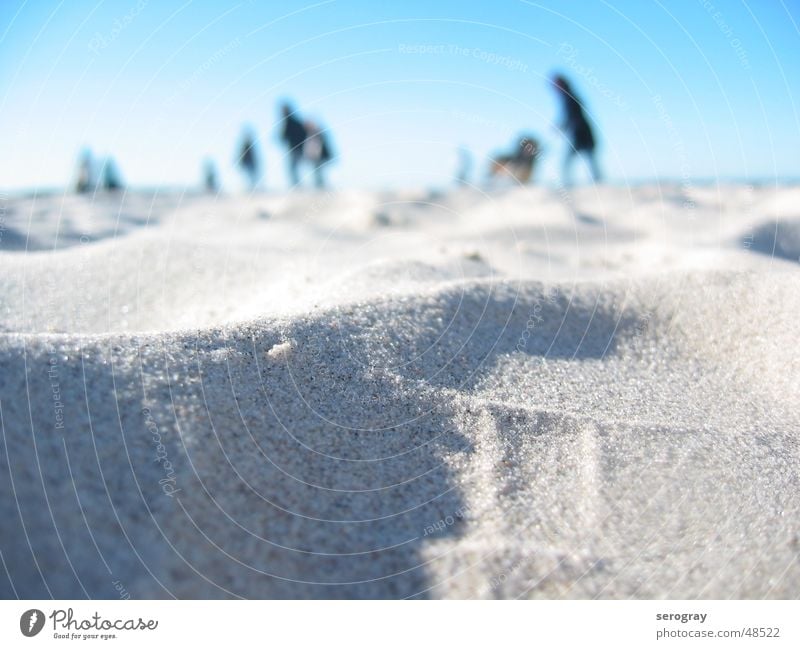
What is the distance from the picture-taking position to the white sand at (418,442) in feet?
4.58

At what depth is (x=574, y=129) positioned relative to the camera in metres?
6.14

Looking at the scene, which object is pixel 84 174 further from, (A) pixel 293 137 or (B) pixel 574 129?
(B) pixel 574 129

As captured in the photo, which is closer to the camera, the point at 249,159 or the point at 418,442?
the point at 418,442

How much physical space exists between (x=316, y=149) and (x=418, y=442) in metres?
6.60

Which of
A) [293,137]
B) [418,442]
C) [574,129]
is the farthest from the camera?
[293,137]

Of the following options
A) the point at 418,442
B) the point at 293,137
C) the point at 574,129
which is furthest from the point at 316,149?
the point at 418,442

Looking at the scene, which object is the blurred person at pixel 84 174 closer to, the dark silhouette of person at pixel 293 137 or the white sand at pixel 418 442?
the dark silhouette of person at pixel 293 137

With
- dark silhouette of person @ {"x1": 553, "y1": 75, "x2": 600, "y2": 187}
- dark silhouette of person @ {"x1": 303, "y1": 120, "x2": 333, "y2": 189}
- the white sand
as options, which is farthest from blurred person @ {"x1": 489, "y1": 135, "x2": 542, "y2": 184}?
the white sand

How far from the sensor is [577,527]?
1540 millimetres

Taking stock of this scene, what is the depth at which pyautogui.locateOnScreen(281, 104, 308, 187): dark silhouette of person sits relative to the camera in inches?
289

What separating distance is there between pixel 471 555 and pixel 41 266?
3.24m

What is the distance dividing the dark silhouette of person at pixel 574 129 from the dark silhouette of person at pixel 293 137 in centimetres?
296

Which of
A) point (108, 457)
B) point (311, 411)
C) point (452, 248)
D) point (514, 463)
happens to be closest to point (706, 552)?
point (514, 463)
